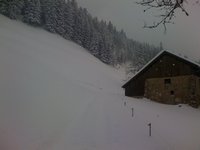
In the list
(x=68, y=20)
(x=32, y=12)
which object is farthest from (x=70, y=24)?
(x=32, y=12)

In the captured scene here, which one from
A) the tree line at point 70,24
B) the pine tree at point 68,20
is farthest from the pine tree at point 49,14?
the pine tree at point 68,20

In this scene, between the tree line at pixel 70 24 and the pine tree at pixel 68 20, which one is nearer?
the tree line at pixel 70 24

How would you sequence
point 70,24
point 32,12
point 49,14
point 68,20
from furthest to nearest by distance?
1. point 70,24
2. point 68,20
3. point 49,14
4. point 32,12

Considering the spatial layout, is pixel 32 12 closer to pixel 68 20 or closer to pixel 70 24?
pixel 68 20

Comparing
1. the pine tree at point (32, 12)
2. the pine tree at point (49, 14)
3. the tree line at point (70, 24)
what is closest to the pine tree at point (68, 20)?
the tree line at point (70, 24)

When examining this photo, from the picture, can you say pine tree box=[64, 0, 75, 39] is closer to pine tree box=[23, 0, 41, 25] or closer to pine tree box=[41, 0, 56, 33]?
pine tree box=[41, 0, 56, 33]

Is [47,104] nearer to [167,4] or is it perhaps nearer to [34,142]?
[34,142]

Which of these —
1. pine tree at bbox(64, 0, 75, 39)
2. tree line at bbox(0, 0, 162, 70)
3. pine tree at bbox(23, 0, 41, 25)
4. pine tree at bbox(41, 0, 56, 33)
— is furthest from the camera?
pine tree at bbox(64, 0, 75, 39)

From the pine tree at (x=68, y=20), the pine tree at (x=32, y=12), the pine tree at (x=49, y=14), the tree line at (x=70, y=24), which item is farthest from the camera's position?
the pine tree at (x=68, y=20)

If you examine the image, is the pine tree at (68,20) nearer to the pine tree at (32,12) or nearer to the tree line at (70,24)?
the tree line at (70,24)

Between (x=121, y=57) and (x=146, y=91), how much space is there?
67.1 meters

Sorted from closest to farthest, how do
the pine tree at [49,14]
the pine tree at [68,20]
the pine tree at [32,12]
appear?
the pine tree at [32,12] → the pine tree at [49,14] → the pine tree at [68,20]

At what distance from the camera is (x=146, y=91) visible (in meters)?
26.6

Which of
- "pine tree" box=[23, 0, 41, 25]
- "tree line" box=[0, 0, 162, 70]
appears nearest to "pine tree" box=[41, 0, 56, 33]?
"tree line" box=[0, 0, 162, 70]
